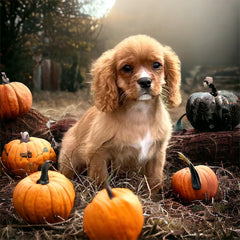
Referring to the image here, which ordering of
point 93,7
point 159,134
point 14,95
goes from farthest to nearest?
point 93,7
point 14,95
point 159,134

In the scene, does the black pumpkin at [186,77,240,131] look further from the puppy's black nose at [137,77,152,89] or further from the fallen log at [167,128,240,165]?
the puppy's black nose at [137,77,152,89]

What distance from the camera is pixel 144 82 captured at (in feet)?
7.82

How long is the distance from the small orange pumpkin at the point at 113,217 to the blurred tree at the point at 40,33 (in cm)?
313

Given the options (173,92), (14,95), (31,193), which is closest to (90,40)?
(14,95)

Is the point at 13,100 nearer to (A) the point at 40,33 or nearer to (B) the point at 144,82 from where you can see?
(B) the point at 144,82

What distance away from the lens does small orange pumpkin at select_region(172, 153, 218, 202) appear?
2.76 meters

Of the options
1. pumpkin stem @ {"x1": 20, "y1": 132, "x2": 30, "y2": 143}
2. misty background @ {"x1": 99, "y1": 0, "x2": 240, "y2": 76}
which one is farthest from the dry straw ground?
misty background @ {"x1": 99, "y1": 0, "x2": 240, "y2": 76}

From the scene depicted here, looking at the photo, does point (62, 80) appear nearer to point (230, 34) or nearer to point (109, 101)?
point (230, 34)

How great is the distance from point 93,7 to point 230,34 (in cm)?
260

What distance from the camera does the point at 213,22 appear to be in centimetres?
605

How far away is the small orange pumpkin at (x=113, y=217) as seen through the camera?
1872 millimetres

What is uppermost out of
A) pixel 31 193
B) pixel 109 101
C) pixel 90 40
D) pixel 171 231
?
pixel 90 40

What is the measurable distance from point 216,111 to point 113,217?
2.45 metres

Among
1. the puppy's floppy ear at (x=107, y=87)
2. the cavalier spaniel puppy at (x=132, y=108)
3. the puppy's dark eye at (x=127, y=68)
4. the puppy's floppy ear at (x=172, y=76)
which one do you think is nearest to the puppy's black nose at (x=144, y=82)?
the cavalier spaniel puppy at (x=132, y=108)
